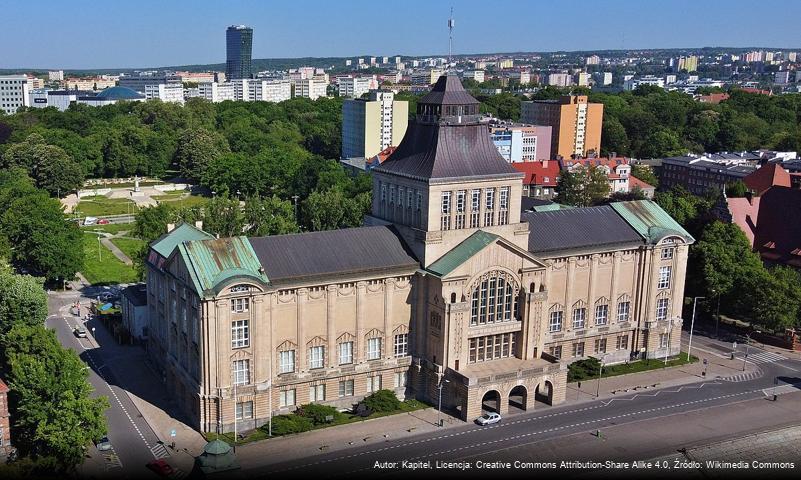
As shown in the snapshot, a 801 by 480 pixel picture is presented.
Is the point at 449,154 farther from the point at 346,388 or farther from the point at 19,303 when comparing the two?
the point at 19,303

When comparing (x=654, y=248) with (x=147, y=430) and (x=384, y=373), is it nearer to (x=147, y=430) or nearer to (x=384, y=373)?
(x=384, y=373)

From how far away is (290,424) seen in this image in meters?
68.9

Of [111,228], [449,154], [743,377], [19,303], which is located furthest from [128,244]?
[743,377]

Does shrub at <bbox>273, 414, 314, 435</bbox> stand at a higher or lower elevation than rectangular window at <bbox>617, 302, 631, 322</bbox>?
lower

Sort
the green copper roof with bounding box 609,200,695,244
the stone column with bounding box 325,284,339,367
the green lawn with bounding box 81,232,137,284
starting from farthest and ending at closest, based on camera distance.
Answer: the green lawn with bounding box 81,232,137,284 < the green copper roof with bounding box 609,200,695,244 < the stone column with bounding box 325,284,339,367

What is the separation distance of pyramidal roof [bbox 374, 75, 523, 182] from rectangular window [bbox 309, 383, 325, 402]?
2028cm

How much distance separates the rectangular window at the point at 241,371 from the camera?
68875mm

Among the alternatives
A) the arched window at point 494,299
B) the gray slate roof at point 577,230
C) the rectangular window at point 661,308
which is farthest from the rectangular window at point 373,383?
the rectangular window at point 661,308

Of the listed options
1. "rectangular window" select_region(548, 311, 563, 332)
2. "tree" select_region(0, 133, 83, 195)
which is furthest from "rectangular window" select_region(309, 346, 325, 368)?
"tree" select_region(0, 133, 83, 195)

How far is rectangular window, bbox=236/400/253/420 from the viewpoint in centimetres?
6950

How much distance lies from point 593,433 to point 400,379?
17.7 metres

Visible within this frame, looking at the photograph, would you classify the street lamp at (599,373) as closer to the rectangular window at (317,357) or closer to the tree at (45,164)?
the rectangular window at (317,357)

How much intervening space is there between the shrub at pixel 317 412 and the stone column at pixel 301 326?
3.21m

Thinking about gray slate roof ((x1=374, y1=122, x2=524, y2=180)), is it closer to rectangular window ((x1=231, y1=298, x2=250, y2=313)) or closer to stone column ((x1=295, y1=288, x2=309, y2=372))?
stone column ((x1=295, y1=288, x2=309, y2=372))
